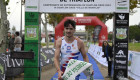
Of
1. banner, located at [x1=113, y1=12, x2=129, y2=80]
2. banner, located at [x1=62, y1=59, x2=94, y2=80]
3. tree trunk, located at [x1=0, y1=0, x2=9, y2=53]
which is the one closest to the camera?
banner, located at [x1=62, y1=59, x2=94, y2=80]

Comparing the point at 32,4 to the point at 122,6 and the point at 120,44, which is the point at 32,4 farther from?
the point at 120,44

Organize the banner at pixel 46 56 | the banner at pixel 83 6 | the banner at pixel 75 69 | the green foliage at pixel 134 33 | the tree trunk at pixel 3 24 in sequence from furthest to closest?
the green foliage at pixel 134 33
the banner at pixel 46 56
the tree trunk at pixel 3 24
the banner at pixel 83 6
the banner at pixel 75 69

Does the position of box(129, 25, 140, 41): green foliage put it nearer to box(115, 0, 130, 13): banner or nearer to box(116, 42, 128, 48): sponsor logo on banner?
box(116, 42, 128, 48): sponsor logo on banner

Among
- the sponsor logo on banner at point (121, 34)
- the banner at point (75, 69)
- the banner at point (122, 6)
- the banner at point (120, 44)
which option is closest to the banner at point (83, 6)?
the banner at point (122, 6)

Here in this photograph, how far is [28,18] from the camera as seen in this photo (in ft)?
27.2

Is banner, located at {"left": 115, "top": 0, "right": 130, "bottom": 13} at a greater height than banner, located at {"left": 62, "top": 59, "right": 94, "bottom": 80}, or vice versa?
banner, located at {"left": 115, "top": 0, "right": 130, "bottom": 13}

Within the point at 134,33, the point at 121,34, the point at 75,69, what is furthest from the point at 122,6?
the point at 134,33

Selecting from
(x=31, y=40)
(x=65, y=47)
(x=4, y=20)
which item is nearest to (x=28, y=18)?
(x=31, y=40)

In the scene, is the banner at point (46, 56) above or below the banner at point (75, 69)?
below

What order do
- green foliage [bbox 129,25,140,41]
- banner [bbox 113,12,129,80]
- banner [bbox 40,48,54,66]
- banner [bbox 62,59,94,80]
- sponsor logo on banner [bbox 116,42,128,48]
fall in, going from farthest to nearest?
green foliage [bbox 129,25,140,41] → banner [bbox 40,48,54,66] → sponsor logo on banner [bbox 116,42,128,48] → banner [bbox 113,12,129,80] → banner [bbox 62,59,94,80]

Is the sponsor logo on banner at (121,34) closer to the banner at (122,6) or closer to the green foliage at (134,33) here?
the banner at (122,6)

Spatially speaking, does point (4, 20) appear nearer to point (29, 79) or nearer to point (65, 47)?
point (29, 79)

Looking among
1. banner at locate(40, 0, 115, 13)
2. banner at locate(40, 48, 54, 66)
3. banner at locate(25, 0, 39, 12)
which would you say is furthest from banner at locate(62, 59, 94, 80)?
banner at locate(40, 48, 54, 66)

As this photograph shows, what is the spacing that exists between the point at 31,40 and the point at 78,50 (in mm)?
4816
